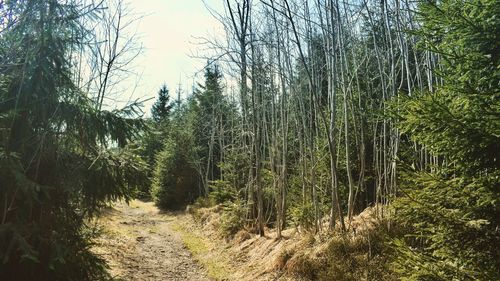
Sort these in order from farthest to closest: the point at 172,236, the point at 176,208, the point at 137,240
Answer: the point at 176,208 < the point at 172,236 < the point at 137,240

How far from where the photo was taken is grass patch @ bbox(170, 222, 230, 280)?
26.1 feet

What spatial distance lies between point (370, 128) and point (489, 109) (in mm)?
6548

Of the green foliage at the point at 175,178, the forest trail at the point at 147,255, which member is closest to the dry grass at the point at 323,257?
the forest trail at the point at 147,255

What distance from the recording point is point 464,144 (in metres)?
2.94

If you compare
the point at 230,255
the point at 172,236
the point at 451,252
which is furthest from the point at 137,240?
the point at 451,252

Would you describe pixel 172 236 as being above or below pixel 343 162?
below

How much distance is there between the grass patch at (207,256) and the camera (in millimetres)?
7965

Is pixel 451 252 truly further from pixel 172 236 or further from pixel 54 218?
pixel 172 236

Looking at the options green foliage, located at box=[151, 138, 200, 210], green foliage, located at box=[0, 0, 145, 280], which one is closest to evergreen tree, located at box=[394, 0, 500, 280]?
green foliage, located at box=[0, 0, 145, 280]

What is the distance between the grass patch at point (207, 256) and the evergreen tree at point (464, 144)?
519cm

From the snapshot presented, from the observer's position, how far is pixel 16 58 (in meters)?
4.30

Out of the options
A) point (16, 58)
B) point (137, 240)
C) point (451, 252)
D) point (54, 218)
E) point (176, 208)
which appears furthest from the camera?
point (176, 208)

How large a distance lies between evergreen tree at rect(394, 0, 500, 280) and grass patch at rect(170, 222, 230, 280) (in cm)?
519

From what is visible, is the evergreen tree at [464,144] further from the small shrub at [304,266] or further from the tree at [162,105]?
the tree at [162,105]
